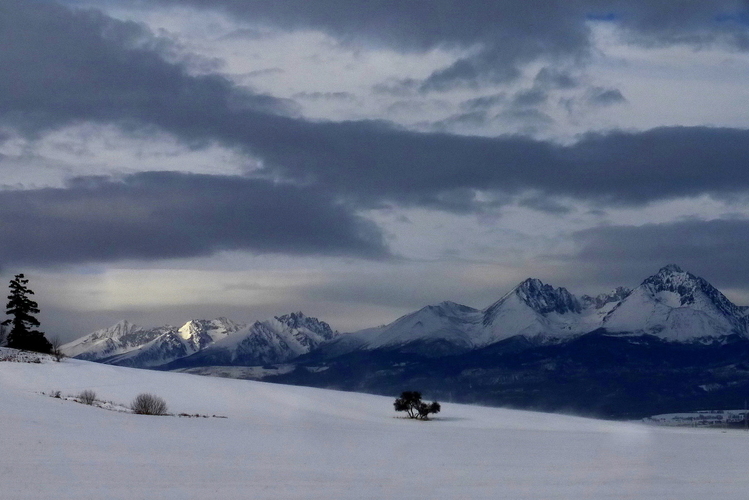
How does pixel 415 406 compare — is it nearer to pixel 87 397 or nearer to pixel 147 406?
pixel 147 406

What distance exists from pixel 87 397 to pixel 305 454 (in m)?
24.1

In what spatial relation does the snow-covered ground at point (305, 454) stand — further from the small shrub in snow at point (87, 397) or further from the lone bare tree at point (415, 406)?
the small shrub in snow at point (87, 397)

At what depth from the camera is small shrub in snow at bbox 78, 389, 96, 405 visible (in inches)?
2509

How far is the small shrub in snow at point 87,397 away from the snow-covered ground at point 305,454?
2510 millimetres

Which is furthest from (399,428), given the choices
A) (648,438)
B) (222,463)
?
(222,463)

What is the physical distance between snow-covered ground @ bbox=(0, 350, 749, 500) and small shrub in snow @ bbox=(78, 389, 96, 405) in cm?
251

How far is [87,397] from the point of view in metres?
64.6

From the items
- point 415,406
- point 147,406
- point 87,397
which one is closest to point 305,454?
point 147,406

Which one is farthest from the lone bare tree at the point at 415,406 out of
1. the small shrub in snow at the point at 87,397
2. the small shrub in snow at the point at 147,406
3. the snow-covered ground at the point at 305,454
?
the small shrub in snow at the point at 87,397

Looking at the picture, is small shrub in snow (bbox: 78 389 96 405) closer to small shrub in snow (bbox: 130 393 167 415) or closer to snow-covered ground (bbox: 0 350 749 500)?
snow-covered ground (bbox: 0 350 749 500)

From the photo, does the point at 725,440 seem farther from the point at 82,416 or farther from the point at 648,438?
the point at 82,416

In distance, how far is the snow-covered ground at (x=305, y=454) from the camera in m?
36.2

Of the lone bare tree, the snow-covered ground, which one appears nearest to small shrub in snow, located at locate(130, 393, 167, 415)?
the snow-covered ground

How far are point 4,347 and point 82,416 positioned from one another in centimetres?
3193
